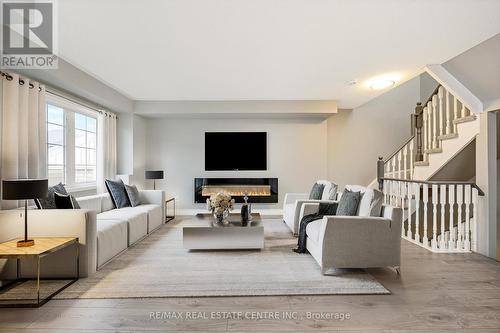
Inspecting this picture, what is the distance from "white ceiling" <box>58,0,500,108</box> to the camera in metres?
2.64

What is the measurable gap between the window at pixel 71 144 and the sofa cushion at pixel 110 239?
152 cm

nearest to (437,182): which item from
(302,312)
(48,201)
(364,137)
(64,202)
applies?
(302,312)

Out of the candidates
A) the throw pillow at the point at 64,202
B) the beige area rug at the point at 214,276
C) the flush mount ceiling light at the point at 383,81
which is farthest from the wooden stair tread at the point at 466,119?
the throw pillow at the point at 64,202

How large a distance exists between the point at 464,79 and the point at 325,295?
3.44 m

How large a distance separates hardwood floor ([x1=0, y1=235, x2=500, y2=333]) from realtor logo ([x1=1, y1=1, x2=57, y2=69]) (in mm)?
2621

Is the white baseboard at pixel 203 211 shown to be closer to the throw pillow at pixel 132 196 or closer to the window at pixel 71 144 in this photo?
the throw pillow at pixel 132 196

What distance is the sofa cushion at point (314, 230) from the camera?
3.41 metres

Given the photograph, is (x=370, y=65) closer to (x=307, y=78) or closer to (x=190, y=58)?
(x=307, y=78)

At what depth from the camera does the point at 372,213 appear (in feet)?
10.8

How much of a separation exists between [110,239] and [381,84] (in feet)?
15.5

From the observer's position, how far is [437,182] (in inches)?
161

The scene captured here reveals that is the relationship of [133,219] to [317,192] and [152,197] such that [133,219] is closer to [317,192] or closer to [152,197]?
[152,197]

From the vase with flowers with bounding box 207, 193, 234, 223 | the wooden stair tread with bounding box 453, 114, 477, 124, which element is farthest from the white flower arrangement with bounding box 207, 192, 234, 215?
the wooden stair tread with bounding box 453, 114, 477, 124

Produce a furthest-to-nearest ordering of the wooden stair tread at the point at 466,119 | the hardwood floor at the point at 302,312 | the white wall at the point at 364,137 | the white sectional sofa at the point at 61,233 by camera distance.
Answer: the white wall at the point at 364,137 → the wooden stair tread at the point at 466,119 → the white sectional sofa at the point at 61,233 → the hardwood floor at the point at 302,312
